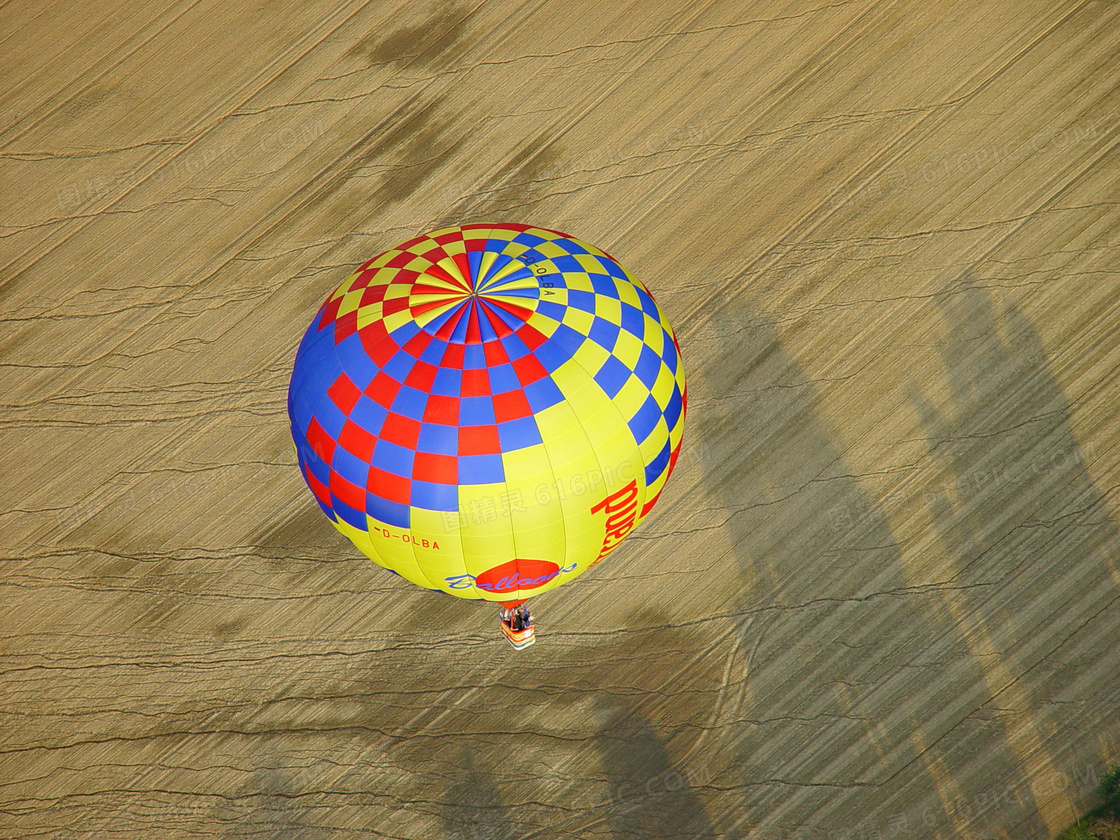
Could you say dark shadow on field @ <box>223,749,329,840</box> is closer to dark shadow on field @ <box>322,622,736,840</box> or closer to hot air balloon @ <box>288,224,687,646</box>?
dark shadow on field @ <box>322,622,736,840</box>

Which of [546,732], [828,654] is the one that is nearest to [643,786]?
[546,732]

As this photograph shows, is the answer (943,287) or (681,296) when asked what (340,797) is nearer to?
(681,296)

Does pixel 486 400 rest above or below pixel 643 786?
above

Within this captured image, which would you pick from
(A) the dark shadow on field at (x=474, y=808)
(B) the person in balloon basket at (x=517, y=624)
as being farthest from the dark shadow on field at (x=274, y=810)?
(B) the person in balloon basket at (x=517, y=624)

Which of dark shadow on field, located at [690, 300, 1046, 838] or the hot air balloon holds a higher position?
the hot air balloon

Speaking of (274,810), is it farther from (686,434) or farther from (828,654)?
(828,654)

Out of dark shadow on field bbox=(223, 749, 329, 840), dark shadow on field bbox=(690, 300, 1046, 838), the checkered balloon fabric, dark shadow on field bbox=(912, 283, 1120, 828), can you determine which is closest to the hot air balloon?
the checkered balloon fabric
